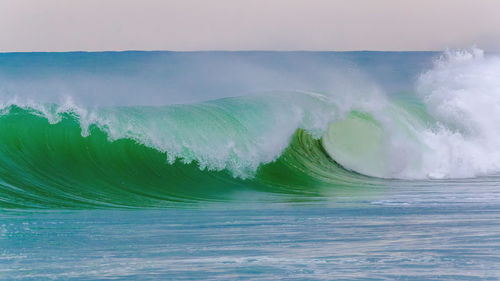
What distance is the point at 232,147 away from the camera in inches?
474

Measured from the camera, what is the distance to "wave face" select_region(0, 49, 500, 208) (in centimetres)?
1032

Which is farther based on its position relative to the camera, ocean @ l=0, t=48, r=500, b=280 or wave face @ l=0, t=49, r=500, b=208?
wave face @ l=0, t=49, r=500, b=208

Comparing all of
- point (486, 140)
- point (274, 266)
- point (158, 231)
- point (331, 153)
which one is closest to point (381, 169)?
point (331, 153)

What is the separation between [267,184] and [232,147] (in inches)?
51.8

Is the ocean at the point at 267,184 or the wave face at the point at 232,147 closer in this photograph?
the ocean at the point at 267,184

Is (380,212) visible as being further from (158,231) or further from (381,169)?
(381,169)

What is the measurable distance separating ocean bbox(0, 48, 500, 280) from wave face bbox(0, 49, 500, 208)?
3 cm

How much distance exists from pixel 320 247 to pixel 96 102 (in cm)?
2494

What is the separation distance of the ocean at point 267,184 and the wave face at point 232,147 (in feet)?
0.10

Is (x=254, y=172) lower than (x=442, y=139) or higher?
lower

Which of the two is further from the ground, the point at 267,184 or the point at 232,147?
the point at 232,147

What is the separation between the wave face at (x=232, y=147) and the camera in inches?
406

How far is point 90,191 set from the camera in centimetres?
1003

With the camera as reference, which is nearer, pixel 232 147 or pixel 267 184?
pixel 267 184
